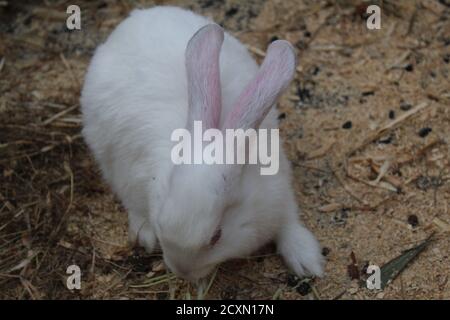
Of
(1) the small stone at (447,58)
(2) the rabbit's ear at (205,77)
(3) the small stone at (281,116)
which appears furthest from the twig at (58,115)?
(1) the small stone at (447,58)

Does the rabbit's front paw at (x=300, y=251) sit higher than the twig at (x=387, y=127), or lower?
lower

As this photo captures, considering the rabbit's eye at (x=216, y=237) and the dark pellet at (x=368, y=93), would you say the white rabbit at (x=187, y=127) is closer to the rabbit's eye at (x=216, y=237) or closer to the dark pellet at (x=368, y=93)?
the rabbit's eye at (x=216, y=237)

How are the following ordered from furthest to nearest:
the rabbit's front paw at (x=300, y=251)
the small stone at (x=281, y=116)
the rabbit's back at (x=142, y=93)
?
the small stone at (x=281, y=116)
the rabbit's front paw at (x=300, y=251)
the rabbit's back at (x=142, y=93)

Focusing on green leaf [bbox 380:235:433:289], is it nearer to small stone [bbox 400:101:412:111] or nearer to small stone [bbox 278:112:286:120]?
small stone [bbox 400:101:412:111]

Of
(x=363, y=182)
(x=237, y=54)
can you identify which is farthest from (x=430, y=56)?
(x=237, y=54)

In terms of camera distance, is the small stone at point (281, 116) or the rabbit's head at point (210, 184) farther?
the small stone at point (281, 116)

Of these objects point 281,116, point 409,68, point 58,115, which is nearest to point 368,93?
point 409,68

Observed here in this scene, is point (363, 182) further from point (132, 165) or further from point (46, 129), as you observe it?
point (46, 129)

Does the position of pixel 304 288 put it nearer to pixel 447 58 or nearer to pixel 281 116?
pixel 281 116
